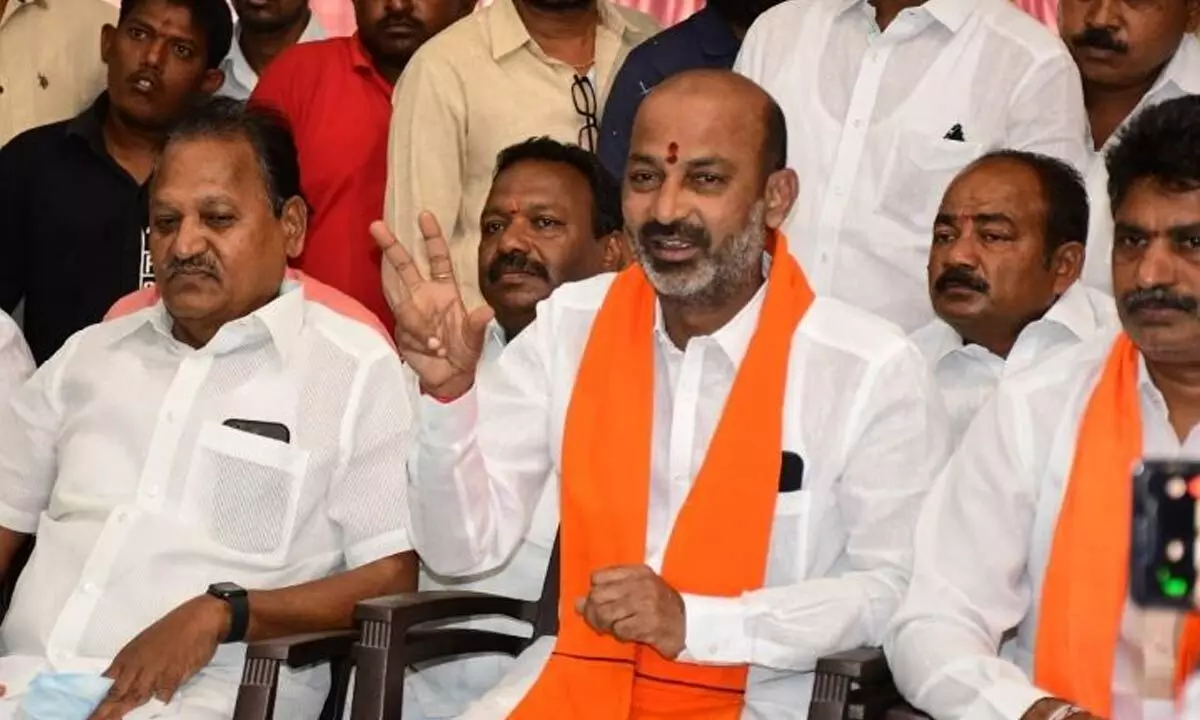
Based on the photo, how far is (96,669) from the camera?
4059mm

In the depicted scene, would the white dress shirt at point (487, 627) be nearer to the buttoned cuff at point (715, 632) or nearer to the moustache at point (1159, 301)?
the buttoned cuff at point (715, 632)

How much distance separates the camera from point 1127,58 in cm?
487

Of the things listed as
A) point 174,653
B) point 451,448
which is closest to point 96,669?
point 174,653

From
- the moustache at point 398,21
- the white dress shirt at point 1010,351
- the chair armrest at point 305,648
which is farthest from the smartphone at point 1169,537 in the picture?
the moustache at point 398,21

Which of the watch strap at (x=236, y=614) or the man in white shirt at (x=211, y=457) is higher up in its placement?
the man in white shirt at (x=211, y=457)

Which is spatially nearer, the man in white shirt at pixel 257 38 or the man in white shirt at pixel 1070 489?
the man in white shirt at pixel 1070 489

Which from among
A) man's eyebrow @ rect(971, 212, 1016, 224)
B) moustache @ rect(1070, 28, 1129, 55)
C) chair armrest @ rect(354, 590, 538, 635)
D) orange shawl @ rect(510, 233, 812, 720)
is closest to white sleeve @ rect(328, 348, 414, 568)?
chair armrest @ rect(354, 590, 538, 635)

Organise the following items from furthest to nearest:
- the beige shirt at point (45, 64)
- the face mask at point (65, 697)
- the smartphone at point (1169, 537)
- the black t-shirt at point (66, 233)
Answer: the beige shirt at point (45, 64) → the black t-shirt at point (66, 233) → the face mask at point (65, 697) → the smartphone at point (1169, 537)

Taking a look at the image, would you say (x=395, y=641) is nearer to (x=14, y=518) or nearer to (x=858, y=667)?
(x=858, y=667)

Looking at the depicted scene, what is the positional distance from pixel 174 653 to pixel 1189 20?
2.98 metres

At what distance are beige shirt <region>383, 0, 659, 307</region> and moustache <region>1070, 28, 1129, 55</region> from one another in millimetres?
1263

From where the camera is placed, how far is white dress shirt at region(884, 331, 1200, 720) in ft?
11.4

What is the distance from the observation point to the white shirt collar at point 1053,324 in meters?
4.27

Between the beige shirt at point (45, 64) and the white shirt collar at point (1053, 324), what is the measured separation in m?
2.68
